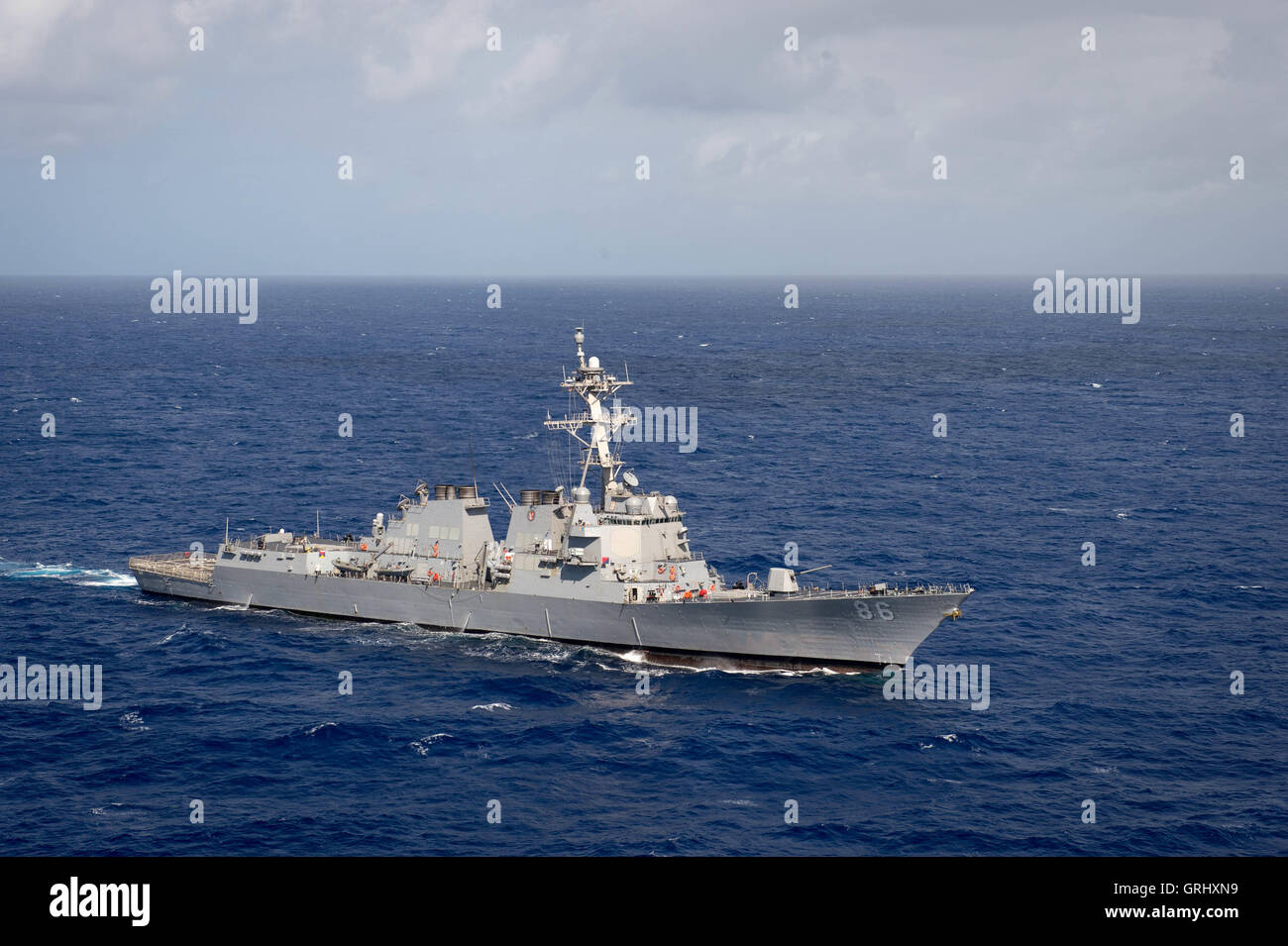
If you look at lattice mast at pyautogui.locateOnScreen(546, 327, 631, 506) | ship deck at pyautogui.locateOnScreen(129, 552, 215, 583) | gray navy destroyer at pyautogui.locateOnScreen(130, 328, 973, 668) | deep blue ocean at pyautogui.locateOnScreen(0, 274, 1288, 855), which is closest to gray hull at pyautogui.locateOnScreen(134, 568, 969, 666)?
gray navy destroyer at pyautogui.locateOnScreen(130, 328, 973, 668)

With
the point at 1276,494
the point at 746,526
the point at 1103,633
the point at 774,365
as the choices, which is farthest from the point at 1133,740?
the point at 774,365

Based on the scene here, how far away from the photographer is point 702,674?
52.8 meters

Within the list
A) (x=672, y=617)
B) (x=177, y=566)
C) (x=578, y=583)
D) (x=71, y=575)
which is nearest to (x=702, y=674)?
(x=672, y=617)

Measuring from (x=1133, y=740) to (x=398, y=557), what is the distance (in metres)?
34.7

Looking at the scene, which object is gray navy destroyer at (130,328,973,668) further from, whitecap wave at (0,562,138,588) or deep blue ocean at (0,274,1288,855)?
whitecap wave at (0,562,138,588)

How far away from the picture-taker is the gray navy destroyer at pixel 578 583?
169 ft

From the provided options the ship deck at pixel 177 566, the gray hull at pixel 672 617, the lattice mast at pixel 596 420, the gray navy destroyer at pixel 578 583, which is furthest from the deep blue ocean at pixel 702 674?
Result: the lattice mast at pixel 596 420

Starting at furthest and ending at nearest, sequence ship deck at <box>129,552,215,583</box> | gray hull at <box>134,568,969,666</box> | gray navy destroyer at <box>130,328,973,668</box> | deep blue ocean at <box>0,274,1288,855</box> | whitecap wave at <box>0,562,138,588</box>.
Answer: whitecap wave at <box>0,562,138,588</box>
ship deck at <box>129,552,215,583</box>
gray navy destroyer at <box>130,328,973,668</box>
gray hull at <box>134,568,969,666</box>
deep blue ocean at <box>0,274,1288,855</box>

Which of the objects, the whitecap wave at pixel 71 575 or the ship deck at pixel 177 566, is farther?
the whitecap wave at pixel 71 575

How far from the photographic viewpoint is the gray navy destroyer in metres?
51.5

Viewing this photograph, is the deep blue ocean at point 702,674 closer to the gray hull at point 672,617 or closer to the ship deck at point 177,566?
the gray hull at point 672,617

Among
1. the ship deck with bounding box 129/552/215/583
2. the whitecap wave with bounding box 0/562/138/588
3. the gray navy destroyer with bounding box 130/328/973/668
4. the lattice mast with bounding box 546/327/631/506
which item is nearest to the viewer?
the gray navy destroyer with bounding box 130/328/973/668

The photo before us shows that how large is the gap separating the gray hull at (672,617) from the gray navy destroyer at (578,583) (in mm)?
59

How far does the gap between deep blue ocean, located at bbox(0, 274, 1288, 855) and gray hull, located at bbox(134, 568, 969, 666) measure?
3.63 feet
